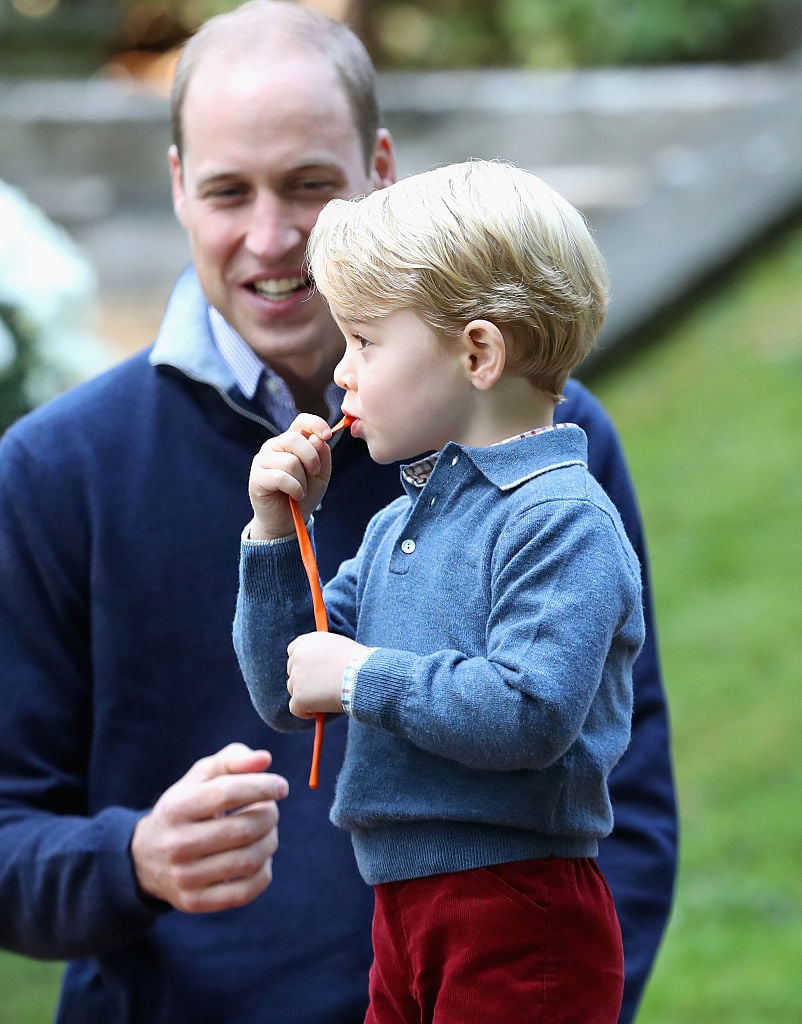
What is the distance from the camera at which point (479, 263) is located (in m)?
1.42

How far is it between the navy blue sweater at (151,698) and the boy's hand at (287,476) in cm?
50

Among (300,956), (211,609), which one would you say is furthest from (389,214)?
(300,956)

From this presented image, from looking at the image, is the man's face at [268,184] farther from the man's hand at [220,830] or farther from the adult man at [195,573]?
the man's hand at [220,830]

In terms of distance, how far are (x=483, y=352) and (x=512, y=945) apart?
58 centimetres

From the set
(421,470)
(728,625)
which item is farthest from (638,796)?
(728,625)

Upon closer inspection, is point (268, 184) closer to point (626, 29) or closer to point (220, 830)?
point (220, 830)

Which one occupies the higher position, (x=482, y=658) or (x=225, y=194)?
(x=225, y=194)

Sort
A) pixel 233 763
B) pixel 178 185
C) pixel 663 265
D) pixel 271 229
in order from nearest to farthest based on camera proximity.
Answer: pixel 233 763, pixel 271 229, pixel 178 185, pixel 663 265

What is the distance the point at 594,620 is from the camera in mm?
1381

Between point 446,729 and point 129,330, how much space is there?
642 centimetres

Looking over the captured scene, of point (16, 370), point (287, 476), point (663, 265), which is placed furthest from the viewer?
point (663, 265)

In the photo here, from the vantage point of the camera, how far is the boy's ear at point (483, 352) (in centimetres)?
Result: 143

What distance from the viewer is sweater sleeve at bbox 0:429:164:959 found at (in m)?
2.17

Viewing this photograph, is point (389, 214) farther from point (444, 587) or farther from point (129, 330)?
point (129, 330)
